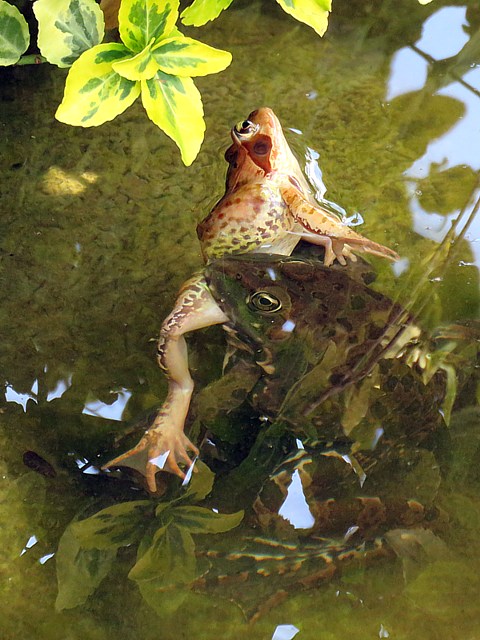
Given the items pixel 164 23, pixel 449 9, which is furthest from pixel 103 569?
pixel 449 9

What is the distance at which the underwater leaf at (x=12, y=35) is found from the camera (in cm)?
167

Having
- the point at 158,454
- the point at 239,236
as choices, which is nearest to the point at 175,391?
the point at 158,454

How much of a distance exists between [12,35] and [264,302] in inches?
37.4

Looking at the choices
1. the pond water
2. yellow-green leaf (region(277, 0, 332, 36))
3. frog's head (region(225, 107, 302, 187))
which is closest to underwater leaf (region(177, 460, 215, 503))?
the pond water

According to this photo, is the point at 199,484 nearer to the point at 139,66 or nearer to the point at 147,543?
the point at 147,543

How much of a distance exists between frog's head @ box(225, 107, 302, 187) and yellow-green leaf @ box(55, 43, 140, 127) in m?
0.51

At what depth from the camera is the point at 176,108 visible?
1217 millimetres

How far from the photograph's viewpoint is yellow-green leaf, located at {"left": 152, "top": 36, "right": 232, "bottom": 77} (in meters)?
1.21

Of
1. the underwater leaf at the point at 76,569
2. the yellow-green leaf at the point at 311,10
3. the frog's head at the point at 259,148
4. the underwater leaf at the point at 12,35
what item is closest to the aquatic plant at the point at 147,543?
the underwater leaf at the point at 76,569

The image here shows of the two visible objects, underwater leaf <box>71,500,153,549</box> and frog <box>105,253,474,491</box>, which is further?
frog <box>105,253,474,491</box>

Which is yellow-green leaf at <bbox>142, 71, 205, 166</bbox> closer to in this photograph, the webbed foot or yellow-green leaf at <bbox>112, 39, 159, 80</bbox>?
yellow-green leaf at <bbox>112, 39, 159, 80</bbox>

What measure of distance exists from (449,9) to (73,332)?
1.68 m

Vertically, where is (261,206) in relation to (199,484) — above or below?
above

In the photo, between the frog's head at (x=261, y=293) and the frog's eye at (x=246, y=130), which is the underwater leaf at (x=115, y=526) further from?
the frog's eye at (x=246, y=130)
